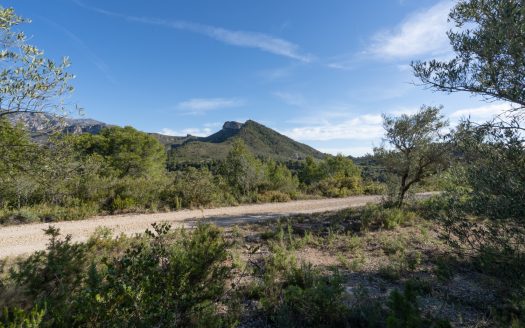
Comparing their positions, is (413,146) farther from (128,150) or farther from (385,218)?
(128,150)

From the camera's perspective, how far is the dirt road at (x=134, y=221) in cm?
936

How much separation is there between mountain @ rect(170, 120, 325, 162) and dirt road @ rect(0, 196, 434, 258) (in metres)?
116

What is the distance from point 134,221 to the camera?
41.1 ft

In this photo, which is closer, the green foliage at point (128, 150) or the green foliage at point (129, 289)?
the green foliage at point (129, 289)

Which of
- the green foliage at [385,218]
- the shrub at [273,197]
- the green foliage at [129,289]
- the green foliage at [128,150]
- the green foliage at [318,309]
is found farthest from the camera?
the green foliage at [128,150]

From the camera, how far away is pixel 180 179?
710 inches

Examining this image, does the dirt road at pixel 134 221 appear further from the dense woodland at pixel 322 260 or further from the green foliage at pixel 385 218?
the green foliage at pixel 385 218

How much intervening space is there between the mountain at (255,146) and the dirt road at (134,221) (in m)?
116

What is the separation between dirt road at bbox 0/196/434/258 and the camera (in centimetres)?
936

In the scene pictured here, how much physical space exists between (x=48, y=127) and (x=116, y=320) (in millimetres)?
5161

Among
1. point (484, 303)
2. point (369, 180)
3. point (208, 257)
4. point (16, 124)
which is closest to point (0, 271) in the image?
point (16, 124)

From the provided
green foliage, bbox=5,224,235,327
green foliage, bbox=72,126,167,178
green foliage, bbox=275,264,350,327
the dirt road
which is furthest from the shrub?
green foliage, bbox=72,126,167,178

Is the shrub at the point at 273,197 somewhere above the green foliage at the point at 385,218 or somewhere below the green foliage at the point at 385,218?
above

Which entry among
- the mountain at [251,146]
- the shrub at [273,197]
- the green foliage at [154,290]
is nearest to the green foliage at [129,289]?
the green foliage at [154,290]
